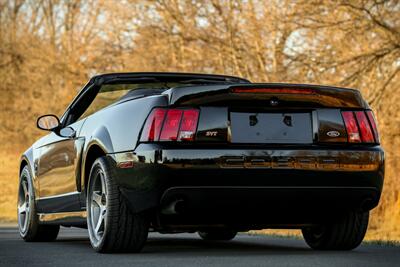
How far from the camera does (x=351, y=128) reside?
753 centimetres

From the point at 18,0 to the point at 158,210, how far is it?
118 ft

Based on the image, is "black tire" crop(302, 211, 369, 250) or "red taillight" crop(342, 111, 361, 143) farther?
"black tire" crop(302, 211, 369, 250)

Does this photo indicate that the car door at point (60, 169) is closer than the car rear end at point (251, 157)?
No

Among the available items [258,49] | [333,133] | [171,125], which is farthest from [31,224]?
[258,49]

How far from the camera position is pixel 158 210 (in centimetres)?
732

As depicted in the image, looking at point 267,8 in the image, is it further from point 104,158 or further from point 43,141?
point 104,158

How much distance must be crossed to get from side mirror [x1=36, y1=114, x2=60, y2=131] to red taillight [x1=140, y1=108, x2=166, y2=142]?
2.32 metres

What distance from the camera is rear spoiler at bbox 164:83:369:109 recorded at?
729 centimetres

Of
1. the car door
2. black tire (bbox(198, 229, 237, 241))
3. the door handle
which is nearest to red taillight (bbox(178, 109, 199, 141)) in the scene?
the car door

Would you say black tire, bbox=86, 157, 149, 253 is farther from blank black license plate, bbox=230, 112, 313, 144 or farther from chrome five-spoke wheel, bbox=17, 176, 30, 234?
chrome five-spoke wheel, bbox=17, 176, 30, 234

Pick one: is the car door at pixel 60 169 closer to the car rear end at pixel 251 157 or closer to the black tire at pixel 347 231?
the car rear end at pixel 251 157

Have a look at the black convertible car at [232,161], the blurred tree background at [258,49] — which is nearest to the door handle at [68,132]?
the black convertible car at [232,161]

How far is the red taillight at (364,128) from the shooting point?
7.57m

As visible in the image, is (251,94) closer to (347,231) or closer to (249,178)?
(249,178)
